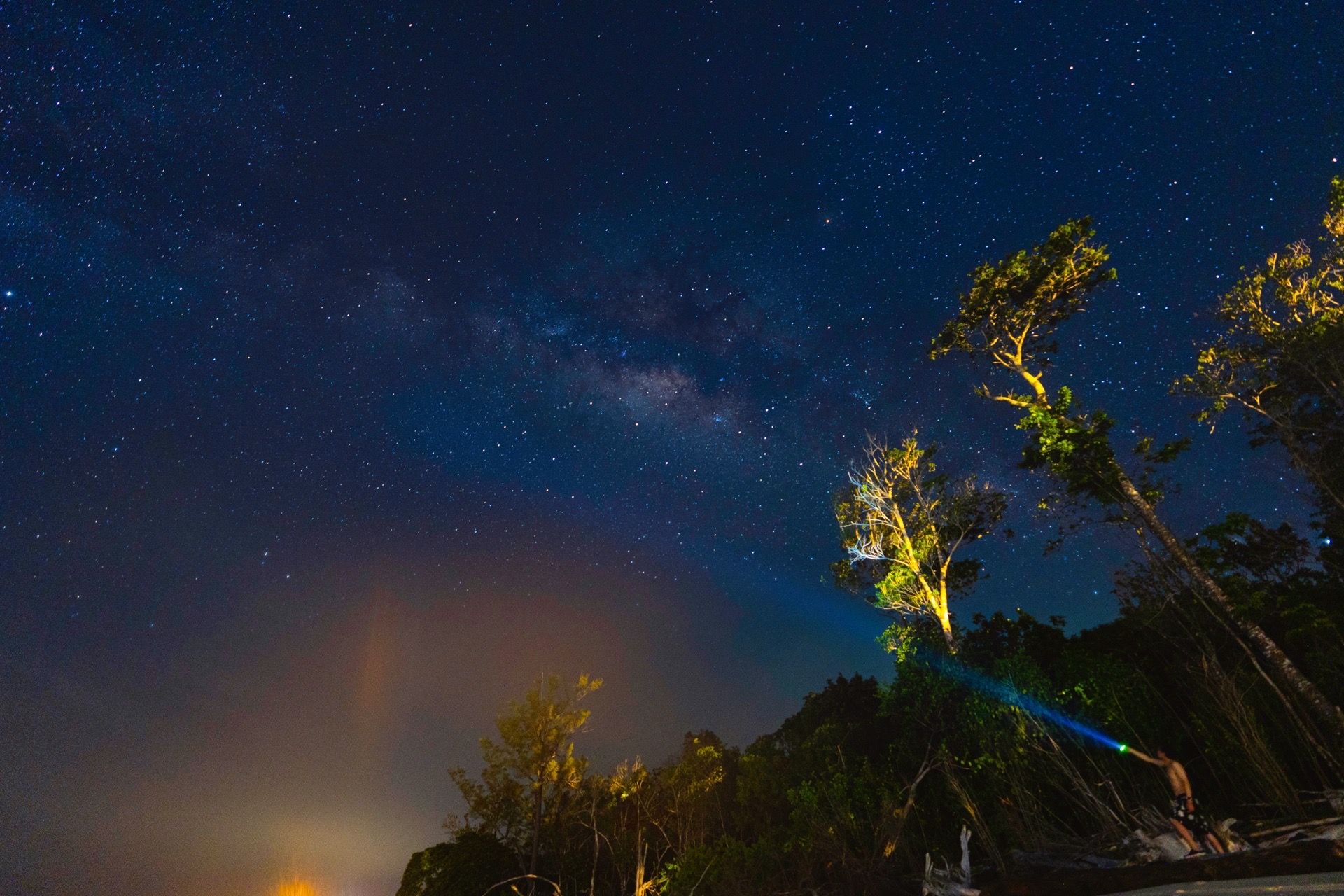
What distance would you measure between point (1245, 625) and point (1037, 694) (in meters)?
4.51

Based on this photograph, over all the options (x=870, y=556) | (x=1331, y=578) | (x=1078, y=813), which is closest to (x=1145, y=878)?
(x=1078, y=813)

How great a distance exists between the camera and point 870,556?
20.9 m

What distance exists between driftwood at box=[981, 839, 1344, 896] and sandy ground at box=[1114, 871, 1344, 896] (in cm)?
20

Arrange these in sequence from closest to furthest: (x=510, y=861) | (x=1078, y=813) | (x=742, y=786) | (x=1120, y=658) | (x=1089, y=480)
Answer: (x=1078, y=813) < (x=1089, y=480) < (x=1120, y=658) < (x=510, y=861) < (x=742, y=786)

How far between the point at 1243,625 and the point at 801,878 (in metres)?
13.2

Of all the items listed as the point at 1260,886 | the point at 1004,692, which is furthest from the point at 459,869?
the point at 1260,886

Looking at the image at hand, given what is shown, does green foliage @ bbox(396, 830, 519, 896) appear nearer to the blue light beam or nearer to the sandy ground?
the blue light beam

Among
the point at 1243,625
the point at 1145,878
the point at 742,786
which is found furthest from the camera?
the point at 742,786

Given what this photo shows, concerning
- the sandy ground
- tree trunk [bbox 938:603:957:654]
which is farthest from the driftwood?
tree trunk [bbox 938:603:957:654]

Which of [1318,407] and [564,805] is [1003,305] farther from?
[564,805]

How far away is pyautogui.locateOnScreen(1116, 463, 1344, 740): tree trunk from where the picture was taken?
11.2 metres

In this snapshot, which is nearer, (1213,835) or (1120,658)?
(1213,835)

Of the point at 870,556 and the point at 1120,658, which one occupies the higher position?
the point at 870,556

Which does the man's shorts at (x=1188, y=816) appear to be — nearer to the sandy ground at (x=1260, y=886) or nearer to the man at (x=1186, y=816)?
the man at (x=1186, y=816)
